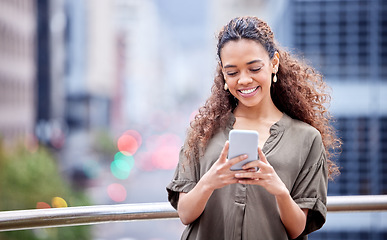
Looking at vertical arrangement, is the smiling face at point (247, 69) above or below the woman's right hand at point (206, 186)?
above

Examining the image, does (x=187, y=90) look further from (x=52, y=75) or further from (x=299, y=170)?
(x=299, y=170)

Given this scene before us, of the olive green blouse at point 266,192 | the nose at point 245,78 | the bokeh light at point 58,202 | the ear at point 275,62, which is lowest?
the bokeh light at point 58,202

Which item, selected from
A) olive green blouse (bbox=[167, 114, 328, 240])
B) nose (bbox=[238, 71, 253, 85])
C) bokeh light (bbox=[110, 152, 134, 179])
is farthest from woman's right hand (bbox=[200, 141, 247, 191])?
bokeh light (bbox=[110, 152, 134, 179])

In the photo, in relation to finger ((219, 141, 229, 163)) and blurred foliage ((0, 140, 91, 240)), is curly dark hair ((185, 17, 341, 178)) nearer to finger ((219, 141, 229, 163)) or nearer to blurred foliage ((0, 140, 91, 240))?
finger ((219, 141, 229, 163))

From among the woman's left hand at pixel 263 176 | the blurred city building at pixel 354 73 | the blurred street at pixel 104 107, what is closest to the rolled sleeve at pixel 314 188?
the woman's left hand at pixel 263 176

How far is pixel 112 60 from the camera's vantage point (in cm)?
7600

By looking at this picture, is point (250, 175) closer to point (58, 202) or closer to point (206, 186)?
point (206, 186)

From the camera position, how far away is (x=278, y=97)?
→ 193 centimetres

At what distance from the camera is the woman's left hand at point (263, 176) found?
1511 mm

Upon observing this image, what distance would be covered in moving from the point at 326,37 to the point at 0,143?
29694 mm

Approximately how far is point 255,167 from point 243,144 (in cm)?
11

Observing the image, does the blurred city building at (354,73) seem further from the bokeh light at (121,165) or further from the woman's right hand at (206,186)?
the woman's right hand at (206,186)

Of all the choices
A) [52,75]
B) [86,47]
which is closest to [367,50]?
[52,75]

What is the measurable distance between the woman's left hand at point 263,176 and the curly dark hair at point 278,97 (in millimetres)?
292
